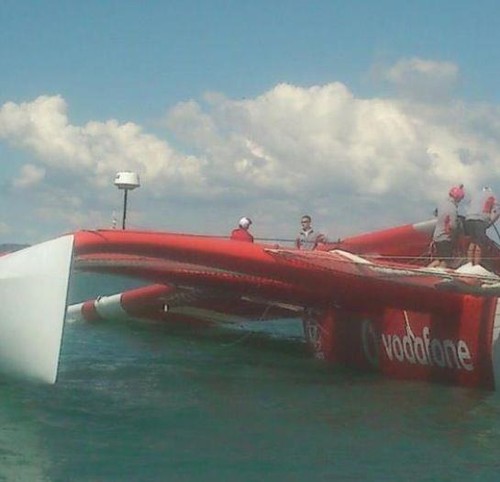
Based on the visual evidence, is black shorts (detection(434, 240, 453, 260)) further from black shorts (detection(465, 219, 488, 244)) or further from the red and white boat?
black shorts (detection(465, 219, 488, 244))

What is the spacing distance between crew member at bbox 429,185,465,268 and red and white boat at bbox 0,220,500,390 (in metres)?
0.23

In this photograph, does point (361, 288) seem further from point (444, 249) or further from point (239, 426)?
point (239, 426)

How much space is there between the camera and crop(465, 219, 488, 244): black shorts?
11.8 metres

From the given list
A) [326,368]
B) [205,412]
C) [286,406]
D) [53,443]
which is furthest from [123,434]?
[326,368]

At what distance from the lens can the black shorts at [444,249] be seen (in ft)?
38.3

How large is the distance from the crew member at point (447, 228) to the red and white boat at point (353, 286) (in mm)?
228

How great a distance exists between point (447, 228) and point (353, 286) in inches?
56.2

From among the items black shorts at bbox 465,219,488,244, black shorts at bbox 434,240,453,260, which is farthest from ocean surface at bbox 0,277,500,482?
black shorts at bbox 465,219,488,244

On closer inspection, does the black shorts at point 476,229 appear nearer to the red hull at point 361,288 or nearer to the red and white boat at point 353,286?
the red and white boat at point 353,286

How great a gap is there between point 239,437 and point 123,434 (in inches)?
37.9

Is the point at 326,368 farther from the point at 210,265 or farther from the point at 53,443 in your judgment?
the point at 53,443

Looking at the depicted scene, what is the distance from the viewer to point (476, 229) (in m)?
11.9

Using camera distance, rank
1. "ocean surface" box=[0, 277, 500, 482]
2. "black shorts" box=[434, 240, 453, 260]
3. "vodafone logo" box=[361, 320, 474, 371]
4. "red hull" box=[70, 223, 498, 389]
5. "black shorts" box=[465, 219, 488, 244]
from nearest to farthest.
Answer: "ocean surface" box=[0, 277, 500, 482] < "red hull" box=[70, 223, 498, 389] < "vodafone logo" box=[361, 320, 474, 371] < "black shorts" box=[434, 240, 453, 260] < "black shorts" box=[465, 219, 488, 244]

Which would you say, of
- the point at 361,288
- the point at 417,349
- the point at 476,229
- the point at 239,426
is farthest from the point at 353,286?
the point at 239,426
